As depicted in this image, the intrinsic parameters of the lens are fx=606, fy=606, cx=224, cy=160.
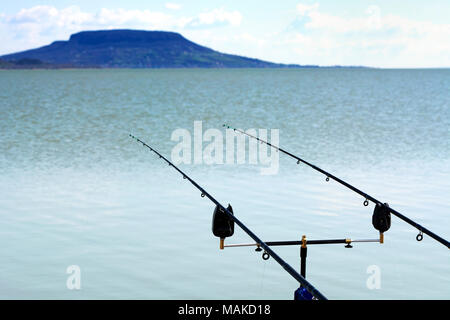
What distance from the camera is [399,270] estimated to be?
10242 millimetres

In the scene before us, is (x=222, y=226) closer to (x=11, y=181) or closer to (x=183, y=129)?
(x=11, y=181)
